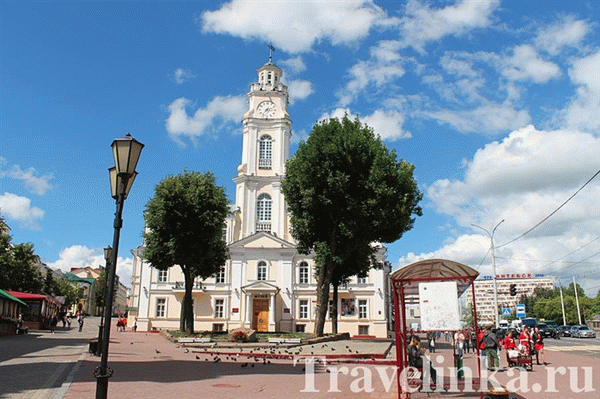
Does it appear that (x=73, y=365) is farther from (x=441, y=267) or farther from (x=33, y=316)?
(x=33, y=316)

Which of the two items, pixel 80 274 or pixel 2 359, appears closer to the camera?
pixel 2 359

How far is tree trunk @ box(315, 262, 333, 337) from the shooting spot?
101 feet

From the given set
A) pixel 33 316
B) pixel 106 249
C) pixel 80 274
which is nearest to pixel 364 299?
pixel 106 249

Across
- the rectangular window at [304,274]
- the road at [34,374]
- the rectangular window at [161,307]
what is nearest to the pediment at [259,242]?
the rectangular window at [304,274]

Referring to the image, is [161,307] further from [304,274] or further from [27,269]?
[27,269]

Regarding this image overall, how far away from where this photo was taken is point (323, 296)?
3147cm

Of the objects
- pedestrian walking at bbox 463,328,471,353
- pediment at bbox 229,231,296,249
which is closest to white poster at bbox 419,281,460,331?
pedestrian walking at bbox 463,328,471,353

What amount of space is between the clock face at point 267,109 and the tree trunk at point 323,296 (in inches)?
933

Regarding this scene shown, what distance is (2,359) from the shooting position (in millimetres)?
17078

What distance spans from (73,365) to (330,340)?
17.2 m

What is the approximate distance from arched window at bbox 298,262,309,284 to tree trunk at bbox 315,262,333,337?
13.4 m

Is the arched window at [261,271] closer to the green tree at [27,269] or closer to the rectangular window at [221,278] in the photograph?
the rectangular window at [221,278]

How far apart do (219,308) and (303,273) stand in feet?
27.6

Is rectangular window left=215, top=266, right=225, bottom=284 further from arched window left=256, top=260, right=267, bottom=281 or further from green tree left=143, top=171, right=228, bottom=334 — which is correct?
green tree left=143, top=171, right=228, bottom=334
